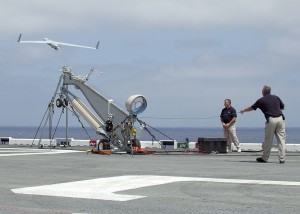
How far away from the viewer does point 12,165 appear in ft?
47.0

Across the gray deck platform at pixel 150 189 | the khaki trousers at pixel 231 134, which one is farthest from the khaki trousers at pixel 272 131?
the khaki trousers at pixel 231 134

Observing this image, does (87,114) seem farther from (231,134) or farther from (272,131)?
(272,131)

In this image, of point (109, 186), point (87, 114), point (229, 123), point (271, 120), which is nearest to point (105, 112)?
point (87, 114)

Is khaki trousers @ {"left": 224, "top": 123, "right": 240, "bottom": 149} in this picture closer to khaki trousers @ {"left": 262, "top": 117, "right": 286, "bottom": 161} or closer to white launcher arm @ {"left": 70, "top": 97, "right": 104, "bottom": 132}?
white launcher arm @ {"left": 70, "top": 97, "right": 104, "bottom": 132}

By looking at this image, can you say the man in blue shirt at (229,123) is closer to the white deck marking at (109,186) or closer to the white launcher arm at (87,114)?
the white launcher arm at (87,114)

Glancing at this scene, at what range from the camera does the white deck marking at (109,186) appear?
9055 millimetres

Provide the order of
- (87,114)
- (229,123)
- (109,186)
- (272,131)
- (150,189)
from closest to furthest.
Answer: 1. (150,189)
2. (109,186)
3. (272,131)
4. (229,123)
5. (87,114)

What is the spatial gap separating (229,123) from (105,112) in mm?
4267

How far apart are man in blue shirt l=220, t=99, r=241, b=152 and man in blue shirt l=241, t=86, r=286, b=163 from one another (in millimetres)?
6279

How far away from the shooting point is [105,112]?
22.2 metres

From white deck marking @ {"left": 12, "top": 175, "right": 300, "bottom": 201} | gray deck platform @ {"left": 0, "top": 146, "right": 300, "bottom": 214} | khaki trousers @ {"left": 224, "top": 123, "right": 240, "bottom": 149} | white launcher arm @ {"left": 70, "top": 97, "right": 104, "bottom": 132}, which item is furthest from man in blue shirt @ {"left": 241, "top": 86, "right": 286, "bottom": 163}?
white launcher arm @ {"left": 70, "top": 97, "right": 104, "bottom": 132}

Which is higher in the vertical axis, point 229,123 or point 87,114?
point 87,114

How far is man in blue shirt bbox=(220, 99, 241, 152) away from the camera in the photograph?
858 inches

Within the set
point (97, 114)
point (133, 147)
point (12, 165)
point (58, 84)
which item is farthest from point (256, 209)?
point (58, 84)
